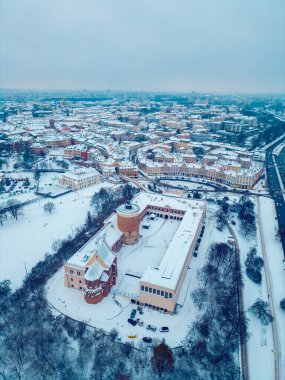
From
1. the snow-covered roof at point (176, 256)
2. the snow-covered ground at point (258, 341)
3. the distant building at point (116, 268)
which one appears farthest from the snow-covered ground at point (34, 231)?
the snow-covered ground at point (258, 341)

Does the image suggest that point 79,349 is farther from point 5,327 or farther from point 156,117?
point 156,117

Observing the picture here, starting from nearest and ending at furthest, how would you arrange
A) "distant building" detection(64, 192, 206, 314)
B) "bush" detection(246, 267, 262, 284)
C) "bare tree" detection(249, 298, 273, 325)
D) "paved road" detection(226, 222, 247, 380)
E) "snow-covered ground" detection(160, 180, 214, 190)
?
"paved road" detection(226, 222, 247, 380) → "bare tree" detection(249, 298, 273, 325) → "distant building" detection(64, 192, 206, 314) → "bush" detection(246, 267, 262, 284) → "snow-covered ground" detection(160, 180, 214, 190)

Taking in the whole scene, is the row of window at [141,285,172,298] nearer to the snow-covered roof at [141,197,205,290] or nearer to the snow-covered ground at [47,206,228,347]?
the snow-covered roof at [141,197,205,290]

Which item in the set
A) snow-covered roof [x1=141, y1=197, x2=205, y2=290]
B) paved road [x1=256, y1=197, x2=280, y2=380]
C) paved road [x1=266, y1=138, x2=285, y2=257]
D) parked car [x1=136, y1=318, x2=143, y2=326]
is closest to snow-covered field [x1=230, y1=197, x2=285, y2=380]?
paved road [x1=256, y1=197, x2=280, y2=380]

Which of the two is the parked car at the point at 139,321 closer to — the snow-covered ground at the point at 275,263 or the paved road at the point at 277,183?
the snow-covered ground at the point at 275,263

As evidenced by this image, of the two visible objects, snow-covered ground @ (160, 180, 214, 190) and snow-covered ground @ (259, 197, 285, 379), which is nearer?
snow-covered ground @ (259, 197, 285, 379)

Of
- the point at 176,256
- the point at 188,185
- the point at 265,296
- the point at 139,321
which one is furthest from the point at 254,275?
the point at 188,185

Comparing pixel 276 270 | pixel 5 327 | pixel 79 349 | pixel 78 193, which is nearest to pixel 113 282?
pixel 79 349
